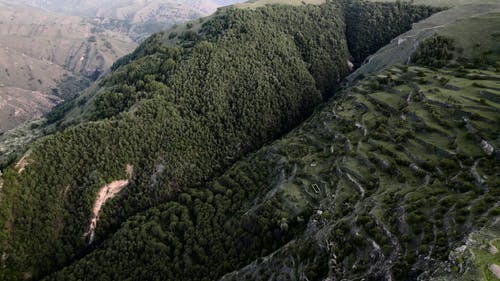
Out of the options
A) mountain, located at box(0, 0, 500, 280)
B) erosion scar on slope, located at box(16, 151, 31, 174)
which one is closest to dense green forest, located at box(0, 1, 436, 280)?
erosion scar on slope, located at box(16, 151, 31, 174)

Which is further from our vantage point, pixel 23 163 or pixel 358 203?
pixel 23 163

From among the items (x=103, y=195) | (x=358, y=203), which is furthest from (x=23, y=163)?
(x=358, y=203)

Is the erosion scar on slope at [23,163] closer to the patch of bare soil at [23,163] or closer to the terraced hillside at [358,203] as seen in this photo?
the patch of bare soil at [23,163]

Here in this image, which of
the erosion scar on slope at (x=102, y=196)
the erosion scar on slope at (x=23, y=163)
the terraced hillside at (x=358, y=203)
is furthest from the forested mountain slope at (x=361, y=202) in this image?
the erosion scar on slope at (x=23, y=163)

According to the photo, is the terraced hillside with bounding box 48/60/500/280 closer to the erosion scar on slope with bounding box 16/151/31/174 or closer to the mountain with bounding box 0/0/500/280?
the mountain with bounding box 0/0/500/280

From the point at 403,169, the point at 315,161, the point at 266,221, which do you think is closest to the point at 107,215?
the point at 266,221

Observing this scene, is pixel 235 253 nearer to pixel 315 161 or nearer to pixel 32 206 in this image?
pixel 315 161

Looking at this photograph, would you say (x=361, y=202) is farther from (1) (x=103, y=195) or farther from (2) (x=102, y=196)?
(2) (x=102, y=196)
